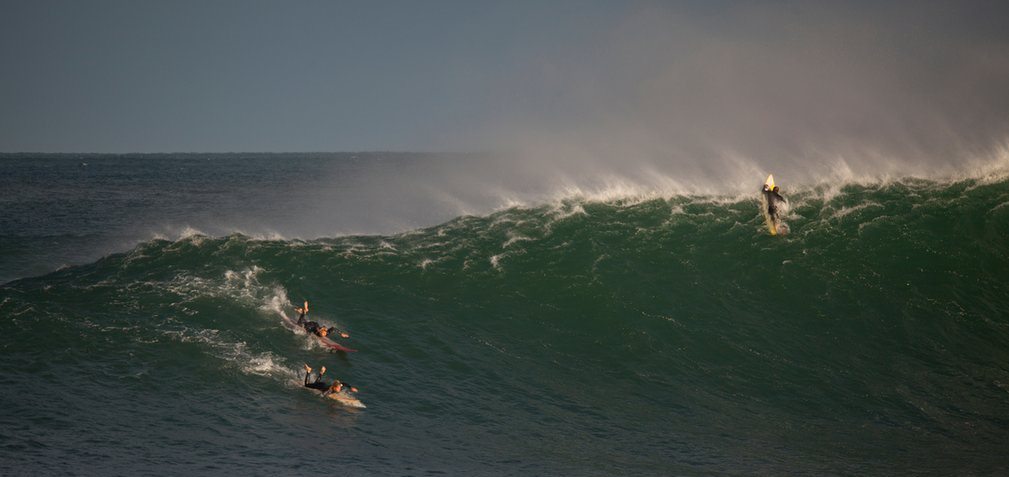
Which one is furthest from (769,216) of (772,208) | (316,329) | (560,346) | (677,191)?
(316,329)

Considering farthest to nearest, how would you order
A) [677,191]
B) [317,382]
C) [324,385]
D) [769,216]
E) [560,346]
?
[677,191]
[769,216]
[560,346]
[317,382]
[324,385]

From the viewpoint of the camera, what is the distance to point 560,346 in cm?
1897

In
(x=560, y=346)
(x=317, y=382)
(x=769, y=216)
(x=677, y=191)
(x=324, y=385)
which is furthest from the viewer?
(x=677, y=191)

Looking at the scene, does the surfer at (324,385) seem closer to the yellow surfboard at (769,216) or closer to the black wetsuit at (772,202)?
the yellow surfboard at (769,216)

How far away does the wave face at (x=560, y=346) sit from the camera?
1386cm

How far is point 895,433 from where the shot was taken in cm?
1475

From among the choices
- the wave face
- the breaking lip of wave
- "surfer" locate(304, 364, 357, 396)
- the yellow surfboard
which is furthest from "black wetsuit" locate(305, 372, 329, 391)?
the yellow surfboard

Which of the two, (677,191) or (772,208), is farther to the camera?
(677,191)

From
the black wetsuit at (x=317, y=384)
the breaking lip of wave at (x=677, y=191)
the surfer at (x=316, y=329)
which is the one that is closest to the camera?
the black wetsuit at (x=317, y=384)

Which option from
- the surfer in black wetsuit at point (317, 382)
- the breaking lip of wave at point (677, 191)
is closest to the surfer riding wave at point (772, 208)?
the breaking lip of wave at point (677, 191)

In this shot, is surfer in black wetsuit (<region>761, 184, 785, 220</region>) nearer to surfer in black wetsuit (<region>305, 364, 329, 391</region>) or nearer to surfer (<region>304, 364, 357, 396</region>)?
surfer (<region>304, 364, 357, 396</region>)

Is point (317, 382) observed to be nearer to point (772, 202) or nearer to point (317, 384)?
point (317, 384)

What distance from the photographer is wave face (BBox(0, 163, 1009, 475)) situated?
13859mm

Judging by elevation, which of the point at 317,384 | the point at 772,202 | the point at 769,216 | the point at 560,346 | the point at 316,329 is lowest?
the point at 317,384
